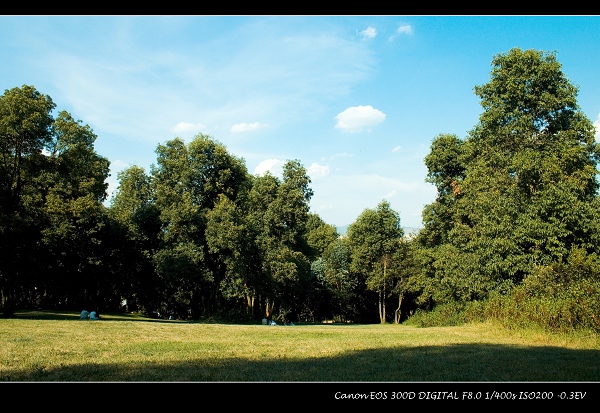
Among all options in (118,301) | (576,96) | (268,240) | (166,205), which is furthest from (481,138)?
(118,301)

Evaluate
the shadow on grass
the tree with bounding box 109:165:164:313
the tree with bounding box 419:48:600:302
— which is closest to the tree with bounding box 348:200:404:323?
the tree with bounding box 419:48:600:302

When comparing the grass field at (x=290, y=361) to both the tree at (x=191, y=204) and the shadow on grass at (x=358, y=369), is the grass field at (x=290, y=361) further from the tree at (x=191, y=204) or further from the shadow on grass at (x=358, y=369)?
the tree at (x=191, y=204)

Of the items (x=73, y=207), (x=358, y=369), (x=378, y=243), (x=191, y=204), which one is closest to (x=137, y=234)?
(x=191, y=204)

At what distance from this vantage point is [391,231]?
54.3 m

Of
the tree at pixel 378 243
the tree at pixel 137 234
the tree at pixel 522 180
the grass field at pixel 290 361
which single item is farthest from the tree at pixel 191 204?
the grass field at pixel 290 361

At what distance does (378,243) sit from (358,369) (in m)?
45.8

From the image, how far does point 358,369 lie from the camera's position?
812 centimetres

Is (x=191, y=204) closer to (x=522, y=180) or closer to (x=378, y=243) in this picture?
(x=378, y=243)

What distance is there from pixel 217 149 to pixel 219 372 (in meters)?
33.1

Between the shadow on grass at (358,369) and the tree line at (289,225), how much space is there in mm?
5861

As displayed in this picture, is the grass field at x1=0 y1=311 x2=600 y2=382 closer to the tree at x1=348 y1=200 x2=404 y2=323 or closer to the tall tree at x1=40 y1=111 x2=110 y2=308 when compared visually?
the tall tree at x1=40 y1=111 x2=110 y2=308

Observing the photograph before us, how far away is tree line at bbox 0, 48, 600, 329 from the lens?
74.5ft

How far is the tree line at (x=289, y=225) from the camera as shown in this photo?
22.7 metres
